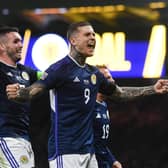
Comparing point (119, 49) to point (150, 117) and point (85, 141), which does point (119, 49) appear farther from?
point (85, 141)

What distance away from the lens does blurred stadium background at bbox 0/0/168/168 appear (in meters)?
8.18

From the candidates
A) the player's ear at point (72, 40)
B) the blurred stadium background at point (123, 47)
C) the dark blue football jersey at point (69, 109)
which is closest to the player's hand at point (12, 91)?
the dark blue football jersey at point (69, 109)

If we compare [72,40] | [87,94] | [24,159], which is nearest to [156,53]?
[72,40]

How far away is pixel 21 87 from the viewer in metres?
5.43

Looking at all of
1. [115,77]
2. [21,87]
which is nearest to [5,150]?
[21,87]

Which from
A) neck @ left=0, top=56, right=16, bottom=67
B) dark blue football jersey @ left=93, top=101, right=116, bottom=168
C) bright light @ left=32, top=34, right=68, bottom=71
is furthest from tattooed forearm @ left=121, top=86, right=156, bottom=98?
bright light @ left=32, top=34, right=68, bottom=71

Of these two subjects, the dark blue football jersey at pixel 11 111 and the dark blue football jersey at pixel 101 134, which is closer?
the dark blue football jersey at pixel 11 111

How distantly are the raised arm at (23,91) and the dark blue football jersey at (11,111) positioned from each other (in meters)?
0.31

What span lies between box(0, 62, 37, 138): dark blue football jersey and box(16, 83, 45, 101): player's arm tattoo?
1.03 ft

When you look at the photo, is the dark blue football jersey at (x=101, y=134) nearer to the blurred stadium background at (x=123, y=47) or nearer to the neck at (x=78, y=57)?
the neck at (x=78, y=57)

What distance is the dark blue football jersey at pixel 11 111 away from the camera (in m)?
5.64

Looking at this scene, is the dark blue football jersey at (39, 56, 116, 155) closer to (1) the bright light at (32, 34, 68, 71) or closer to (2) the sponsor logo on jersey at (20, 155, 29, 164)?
(2) the sponsor logo on jersey at (20, 155, 29, 164)

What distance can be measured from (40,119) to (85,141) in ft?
10.1

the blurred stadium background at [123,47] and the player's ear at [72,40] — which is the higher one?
the player's ear at [72,40]
